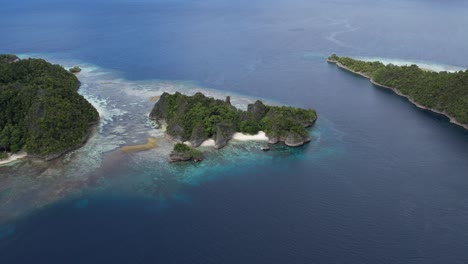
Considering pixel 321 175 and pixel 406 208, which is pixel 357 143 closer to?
pixel 321 175

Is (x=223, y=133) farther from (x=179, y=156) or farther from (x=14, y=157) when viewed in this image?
(x=14, y=157)

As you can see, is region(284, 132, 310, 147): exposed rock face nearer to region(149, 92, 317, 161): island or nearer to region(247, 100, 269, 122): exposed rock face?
region(149, 92, 317, 161): island

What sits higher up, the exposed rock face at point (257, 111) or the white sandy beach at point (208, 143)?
the exposed rock face at point (257, 111)

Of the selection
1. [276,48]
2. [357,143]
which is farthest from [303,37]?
[357,143]

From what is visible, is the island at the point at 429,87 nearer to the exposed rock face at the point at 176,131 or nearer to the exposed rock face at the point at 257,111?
the exposed rock face at the point at 257,111

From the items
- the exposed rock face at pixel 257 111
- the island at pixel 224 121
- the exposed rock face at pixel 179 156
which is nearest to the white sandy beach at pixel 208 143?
the island at pixel 224 121

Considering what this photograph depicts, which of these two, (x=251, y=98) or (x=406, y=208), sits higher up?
(x=251, y=98)

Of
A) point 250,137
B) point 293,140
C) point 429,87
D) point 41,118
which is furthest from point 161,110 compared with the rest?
point 429,87

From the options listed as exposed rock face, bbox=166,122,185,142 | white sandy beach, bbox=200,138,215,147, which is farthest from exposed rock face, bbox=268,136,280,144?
exposed rock face, bbox=166,122,185,142
